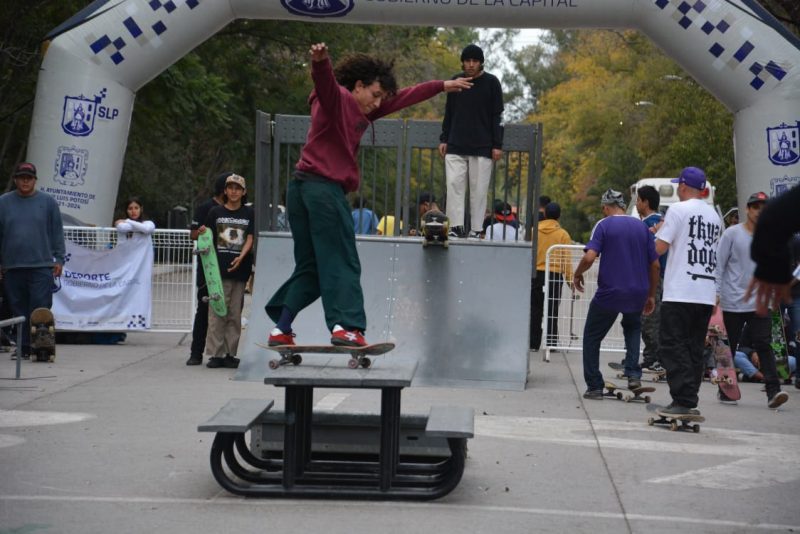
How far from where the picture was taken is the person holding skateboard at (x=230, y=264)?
42.7 ft

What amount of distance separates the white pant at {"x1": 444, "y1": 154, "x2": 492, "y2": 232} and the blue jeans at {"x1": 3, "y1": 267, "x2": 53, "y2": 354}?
165 inches

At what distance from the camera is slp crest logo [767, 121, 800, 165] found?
46.1 feet

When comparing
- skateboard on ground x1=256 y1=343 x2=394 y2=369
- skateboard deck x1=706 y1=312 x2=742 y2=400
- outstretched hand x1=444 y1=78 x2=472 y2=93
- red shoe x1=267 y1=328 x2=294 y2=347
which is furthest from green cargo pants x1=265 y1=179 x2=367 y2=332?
skateboard deck x1=706 y1=312 x2=742 y2=400

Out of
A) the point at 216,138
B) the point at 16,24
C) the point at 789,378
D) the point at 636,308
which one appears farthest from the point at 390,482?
the point at 216,138

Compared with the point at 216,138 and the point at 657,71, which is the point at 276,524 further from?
the point at 657,71

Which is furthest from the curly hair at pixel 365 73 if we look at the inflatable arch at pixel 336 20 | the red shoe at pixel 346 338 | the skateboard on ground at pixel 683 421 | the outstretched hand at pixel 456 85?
the inflatable arch at pixel 336 20

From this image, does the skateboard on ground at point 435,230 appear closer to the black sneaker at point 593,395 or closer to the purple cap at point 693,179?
the black sneaker at point 593,395

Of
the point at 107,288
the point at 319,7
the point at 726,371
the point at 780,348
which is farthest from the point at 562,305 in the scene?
the point at 107,288

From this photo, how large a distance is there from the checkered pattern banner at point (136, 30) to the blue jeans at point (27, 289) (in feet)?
10.2

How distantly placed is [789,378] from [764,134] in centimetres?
282

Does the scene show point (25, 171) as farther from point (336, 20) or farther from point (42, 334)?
point (336, 20)

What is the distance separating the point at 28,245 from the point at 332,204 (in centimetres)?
643

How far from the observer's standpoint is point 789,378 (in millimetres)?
13352

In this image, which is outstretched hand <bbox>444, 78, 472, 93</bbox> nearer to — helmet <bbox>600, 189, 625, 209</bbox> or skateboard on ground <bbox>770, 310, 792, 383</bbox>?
helmet <bbox>600, 189, 625, 209</bbox>
